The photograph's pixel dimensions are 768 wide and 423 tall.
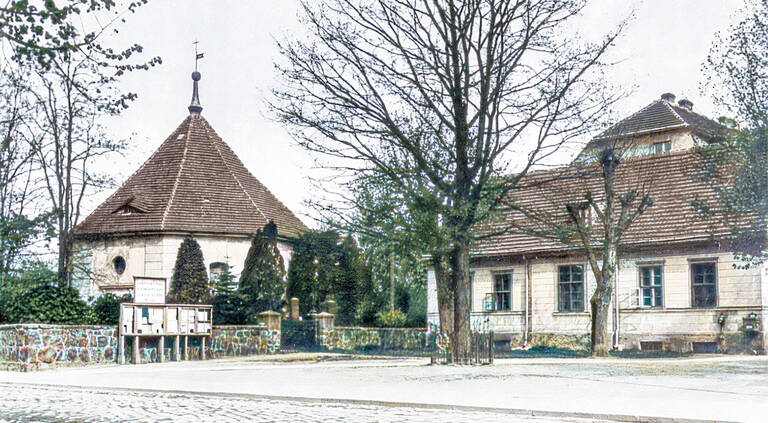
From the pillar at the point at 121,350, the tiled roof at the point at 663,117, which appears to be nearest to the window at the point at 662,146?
the tiled roof at the point at 663,117

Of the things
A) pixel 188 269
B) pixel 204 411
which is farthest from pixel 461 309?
pixel 188 269

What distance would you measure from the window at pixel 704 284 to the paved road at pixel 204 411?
2261 centimetres

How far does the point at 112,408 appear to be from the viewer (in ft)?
41.7

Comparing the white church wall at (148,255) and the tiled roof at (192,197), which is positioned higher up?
the tiled roof at (192,197)

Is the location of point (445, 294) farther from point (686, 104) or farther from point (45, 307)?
point (686, 104)

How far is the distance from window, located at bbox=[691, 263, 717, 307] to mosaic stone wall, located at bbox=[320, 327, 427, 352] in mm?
9966

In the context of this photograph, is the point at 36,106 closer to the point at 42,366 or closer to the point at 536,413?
the point at 42,366

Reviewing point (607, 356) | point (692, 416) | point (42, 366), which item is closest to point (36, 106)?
point (42, 366)

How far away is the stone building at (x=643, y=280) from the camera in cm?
3136

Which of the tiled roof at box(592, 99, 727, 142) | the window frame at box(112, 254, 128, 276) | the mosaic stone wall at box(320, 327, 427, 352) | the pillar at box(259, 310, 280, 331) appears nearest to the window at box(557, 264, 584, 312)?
the mosaic stone wall at box(320, 327, 427, 352)

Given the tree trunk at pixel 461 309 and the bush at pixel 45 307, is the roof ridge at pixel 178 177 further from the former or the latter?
the tree trunk at pixel 461 309

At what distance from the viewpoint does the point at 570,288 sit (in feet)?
119

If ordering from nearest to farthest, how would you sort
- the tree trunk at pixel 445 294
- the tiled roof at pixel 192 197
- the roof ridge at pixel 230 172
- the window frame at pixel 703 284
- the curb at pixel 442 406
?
the curb at pixel 442 406
the tree trunk at pixel 445 294
the window frame at pixel 703 284
the tiled roof at pixel 192 197
the roof ridge at pixel 230 172

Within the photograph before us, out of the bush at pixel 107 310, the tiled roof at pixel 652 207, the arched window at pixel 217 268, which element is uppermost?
the tiled roof at pixel 652 207
